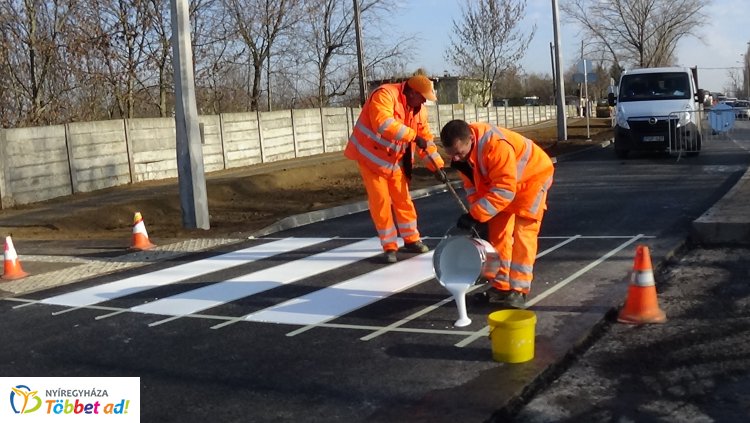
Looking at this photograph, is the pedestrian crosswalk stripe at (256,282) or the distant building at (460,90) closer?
the pedestrian crosswalk stripe at (256,282)

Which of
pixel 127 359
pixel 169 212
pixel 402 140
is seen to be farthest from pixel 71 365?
pixel 169 212

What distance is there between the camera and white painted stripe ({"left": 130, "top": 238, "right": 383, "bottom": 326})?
6.68m

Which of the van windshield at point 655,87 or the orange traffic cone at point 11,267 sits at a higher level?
the van windshield at point 655,87

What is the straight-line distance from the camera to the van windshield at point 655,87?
64.5ft

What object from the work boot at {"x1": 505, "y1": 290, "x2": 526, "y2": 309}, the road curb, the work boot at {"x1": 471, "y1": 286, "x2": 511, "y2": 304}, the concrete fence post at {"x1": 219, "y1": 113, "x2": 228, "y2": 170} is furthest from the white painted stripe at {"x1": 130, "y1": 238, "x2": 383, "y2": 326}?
the concrete fence post at {"x1": 219, "y1": 113, "x2": 228, "y2": 170}

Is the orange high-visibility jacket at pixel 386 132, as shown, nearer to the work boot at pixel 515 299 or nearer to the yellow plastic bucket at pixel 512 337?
the work boot at pixel 515 299

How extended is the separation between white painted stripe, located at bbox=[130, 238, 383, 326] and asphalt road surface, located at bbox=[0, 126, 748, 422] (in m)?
0.02

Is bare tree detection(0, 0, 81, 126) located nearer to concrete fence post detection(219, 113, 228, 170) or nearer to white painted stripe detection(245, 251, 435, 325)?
concrete fence post detection(219, 113, 228, 170)

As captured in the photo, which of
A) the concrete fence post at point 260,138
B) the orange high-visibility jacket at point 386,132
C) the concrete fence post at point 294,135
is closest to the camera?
the orange high-visibility jacket at point 386,132

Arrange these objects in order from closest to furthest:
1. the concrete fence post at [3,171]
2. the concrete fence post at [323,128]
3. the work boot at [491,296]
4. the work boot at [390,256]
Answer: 1. the work boot at [491,296]
2. the work boot at [390,256]
3. the concrete fence post at [3,171]
4. the concrete fence post at [323,128]

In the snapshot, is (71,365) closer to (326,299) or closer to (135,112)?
(326,299)

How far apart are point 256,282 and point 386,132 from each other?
1871 mm

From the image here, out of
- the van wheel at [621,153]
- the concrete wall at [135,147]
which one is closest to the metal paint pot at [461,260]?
the concrete wall at [135,147]

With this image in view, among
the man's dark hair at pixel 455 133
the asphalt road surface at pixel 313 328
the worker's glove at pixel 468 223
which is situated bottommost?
the asphalt road surface at pixel 313 328
